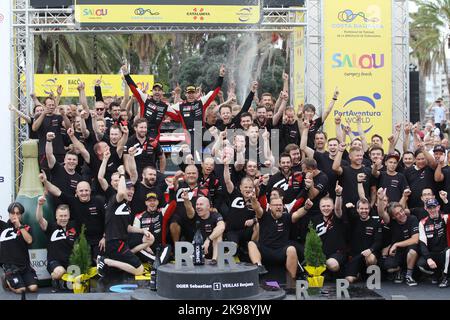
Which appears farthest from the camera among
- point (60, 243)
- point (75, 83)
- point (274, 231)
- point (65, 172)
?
point (75, 83)

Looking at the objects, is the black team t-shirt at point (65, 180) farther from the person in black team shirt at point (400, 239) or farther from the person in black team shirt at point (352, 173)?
the person in black team shirt at point (400, 239)

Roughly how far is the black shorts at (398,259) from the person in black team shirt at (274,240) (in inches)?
49.8

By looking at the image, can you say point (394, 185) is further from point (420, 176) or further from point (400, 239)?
point (400, 239)

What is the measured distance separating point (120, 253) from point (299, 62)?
6162 millimetres

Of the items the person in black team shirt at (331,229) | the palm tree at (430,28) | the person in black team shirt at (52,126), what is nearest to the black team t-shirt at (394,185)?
the person in black team shirt at (331,229)

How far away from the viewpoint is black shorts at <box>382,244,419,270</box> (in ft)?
34.3

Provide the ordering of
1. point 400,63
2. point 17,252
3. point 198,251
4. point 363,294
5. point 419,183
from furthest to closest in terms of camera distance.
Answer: point 400,63, point 419,183, point 17,252, point 363,294, point 198,251

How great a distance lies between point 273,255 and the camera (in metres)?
10.2

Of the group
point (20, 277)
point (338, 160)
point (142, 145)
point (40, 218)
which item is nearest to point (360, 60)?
point (338, 160)

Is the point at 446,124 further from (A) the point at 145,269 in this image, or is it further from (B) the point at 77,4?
(A) the point at 145,269

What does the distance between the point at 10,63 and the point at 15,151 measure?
1.47 m

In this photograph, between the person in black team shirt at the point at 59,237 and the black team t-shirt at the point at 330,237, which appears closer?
the person in black team shirt at the point at 59,237

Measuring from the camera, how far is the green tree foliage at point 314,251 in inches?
383

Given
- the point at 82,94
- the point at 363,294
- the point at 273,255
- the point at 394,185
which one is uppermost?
the point at 82,94
